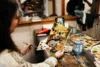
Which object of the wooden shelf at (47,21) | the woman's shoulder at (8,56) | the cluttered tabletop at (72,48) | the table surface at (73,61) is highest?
the wooden shelf at (47,21)

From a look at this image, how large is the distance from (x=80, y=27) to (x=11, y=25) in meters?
1.63

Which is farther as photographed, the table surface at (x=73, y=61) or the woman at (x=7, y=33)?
the table surface at (x=73, y=61)

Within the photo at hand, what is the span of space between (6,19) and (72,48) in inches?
35.9

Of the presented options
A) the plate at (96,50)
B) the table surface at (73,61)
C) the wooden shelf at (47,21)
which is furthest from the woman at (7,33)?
the wooden shelf at (47,21)

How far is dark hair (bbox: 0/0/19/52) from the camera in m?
0.83

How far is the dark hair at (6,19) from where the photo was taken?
832 millimetres

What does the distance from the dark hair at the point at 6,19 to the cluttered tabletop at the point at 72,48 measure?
1.81 feet

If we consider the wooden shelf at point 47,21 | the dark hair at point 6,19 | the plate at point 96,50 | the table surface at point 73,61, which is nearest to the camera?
the dark hair at point 6,19

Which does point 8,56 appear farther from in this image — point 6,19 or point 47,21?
point 47,21

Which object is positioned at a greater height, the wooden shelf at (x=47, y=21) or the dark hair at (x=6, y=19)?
the dark hair at (x=6, y=19)

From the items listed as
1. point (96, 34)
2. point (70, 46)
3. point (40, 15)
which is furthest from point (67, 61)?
point (40, 15)

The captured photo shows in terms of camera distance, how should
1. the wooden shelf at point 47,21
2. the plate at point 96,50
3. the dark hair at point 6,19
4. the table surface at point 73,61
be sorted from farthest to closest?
the wooden shelf at point 47,21 < the plate at point 96,50 < the table surface at point 73,61 < the dark hair at point 6,19

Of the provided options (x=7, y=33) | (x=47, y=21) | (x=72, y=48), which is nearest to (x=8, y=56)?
(x=7, y=33)

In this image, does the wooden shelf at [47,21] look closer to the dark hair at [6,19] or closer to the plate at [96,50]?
the plate at [96,50]
